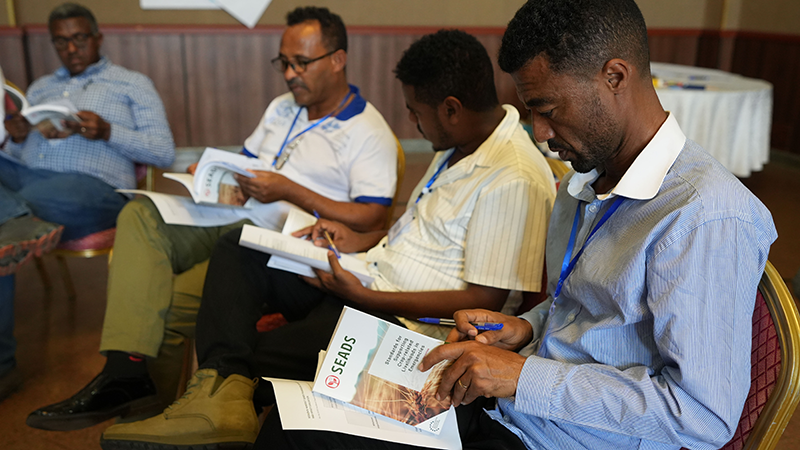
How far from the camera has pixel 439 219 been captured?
65.0 inches

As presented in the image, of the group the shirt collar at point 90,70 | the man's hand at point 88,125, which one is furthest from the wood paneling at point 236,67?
the man's hand at point 88,125

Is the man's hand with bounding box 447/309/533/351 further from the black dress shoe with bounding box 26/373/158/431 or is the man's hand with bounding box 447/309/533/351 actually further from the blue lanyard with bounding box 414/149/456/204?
the black dress shoe with bounding box 26/373/158/431

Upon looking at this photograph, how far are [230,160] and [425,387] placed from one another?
1.19m

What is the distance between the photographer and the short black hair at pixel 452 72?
167cm

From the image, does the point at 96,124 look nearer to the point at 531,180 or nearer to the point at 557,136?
the point at 531,180

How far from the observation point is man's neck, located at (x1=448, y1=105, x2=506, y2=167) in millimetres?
1695

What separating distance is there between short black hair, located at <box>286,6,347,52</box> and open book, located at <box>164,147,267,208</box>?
518mm

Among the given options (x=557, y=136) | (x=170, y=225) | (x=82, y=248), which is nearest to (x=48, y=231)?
(x=82, y=248)

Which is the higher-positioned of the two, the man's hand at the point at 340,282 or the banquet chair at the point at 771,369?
the banquet chair at the point at 771,369

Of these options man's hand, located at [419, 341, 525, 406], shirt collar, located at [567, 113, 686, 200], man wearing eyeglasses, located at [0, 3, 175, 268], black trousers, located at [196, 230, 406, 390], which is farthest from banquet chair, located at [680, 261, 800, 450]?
man wearing eyeglasses, located at [0, 3, 175, 268]

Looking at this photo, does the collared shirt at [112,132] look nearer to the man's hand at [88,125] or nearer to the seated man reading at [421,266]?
the man's hand at [88,125]

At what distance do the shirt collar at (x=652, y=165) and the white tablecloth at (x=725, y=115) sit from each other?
141 inches

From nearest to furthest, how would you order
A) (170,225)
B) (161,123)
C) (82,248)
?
(170,225) → (82,248) → (161,123)

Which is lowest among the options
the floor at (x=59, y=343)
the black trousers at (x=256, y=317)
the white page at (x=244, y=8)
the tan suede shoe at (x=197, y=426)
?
the floor at (x=59, y=343)
